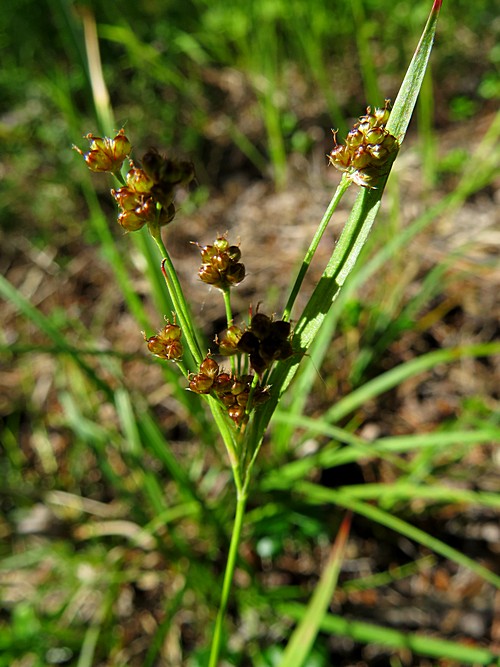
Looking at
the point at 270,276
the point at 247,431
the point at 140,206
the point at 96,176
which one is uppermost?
the point at 96,176

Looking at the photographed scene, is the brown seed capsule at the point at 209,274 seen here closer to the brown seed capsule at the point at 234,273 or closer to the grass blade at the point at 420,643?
the brown seed capsule at the point at 234,273

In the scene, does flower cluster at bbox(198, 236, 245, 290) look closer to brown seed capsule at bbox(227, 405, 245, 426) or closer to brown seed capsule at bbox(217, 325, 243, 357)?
brown seed capsule at bbox(217, 325, 243, 357)

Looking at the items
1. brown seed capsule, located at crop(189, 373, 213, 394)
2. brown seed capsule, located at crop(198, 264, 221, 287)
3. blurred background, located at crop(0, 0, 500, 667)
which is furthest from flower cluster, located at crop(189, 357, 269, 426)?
blurred background, located at crop(0, 0, 500, 667)

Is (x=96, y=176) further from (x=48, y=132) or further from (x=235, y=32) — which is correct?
(x=235, y=32)

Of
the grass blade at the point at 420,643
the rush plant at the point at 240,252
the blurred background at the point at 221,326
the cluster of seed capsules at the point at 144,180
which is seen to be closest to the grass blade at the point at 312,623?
the grass blade at the point at 420,643

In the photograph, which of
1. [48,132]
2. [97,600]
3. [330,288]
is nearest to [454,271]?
[330,288]
